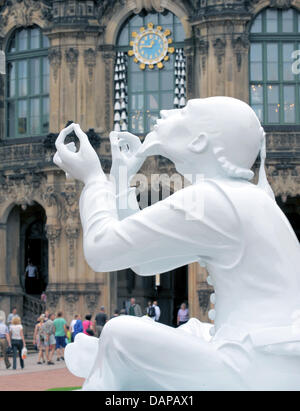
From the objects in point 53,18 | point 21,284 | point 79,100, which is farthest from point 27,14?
point 21,284

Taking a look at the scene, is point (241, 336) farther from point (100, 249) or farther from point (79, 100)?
point (79, 100)

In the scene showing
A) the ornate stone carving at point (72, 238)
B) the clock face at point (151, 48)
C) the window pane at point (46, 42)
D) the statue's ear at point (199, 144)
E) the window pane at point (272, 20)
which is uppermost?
the window pane at point (272, 20)

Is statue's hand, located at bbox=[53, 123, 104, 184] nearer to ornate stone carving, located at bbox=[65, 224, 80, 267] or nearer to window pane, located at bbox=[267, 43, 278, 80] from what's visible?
ornate stone carving, located at bbox=[65, 224, 80, 267]

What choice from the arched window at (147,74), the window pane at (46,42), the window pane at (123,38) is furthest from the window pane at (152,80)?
the window pane at (46,42)

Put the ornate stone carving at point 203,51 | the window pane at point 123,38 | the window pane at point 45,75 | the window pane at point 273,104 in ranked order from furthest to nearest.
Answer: the window pane at point 45,75
the window pane at point 123,38
the window pane at point 273,104
the ornate stone carving at point 203,51

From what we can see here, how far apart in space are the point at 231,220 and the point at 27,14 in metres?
27.7

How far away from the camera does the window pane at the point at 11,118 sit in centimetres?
3234

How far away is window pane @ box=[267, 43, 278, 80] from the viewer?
1176 inches

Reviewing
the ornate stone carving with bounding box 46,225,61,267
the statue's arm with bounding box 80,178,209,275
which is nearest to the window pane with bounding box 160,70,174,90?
the ornate stone carving with bounding box 46,225,61,267

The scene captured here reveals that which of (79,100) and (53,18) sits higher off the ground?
(53,18)

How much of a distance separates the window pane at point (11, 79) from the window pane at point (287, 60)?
8.45 metres

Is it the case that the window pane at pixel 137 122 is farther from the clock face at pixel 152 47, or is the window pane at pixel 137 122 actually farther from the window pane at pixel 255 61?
the window pane at pixel 255 61

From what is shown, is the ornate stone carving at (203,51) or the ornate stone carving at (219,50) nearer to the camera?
the ornate stone carving at (219,50)

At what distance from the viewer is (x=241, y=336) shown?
4.80 metres
